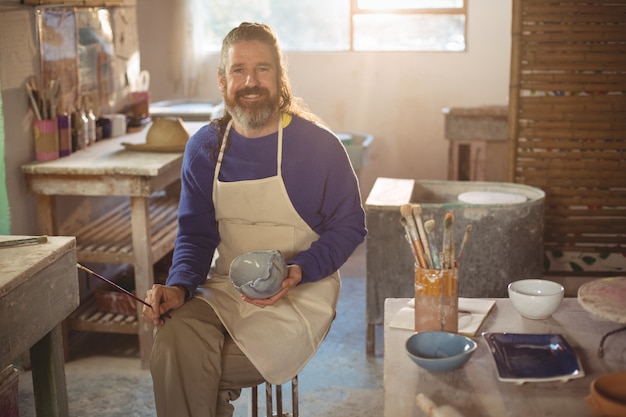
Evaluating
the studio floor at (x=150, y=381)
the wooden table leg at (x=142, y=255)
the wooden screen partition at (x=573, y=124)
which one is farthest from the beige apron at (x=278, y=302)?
the wooden screen partition at (x=573, y=124)

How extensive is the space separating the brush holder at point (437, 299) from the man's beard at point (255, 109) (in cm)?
91

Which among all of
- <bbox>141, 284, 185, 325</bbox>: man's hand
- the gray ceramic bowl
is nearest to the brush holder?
the gray ceramic bowl

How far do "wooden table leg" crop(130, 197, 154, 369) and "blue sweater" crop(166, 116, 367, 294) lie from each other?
98cm

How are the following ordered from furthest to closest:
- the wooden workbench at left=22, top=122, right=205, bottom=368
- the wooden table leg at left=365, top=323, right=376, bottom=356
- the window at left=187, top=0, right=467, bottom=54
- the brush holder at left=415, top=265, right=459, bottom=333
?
1. the window at left=187, top=0, right=467, bottom=54
2. the wooden table leg at left=365, top=323, right=376, bottom=356
3. the wooden workbench at left=22, top=122, right=205, bottom=368
4. the brush holder at left=415, top=265, right=459, bottom=333

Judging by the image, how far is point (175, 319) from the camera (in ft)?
8.30

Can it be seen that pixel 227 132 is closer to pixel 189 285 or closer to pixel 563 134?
pixel 189 285

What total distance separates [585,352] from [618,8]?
2585 millimetres

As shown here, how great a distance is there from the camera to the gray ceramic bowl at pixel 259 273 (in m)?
2.49

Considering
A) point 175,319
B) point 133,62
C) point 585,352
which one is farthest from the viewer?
point 133,62

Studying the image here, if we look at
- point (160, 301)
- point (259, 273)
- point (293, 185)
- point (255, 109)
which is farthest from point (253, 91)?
point (160, 301)

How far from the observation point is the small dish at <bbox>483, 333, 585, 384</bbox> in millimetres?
1978

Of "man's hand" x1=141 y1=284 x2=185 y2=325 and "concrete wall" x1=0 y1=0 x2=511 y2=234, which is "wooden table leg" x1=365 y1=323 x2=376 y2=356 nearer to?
"man's hand" x1=141 y1=284 x2=185 y2=325

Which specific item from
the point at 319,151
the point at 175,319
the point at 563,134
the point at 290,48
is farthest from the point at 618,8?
the point at 290,48

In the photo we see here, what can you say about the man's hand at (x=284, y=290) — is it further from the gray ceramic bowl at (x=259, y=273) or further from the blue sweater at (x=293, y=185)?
the blue sweater at (x=293, y=185)
